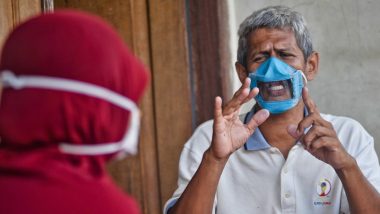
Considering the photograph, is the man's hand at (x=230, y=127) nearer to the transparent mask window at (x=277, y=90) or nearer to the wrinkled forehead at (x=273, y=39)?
the transparent mask window at (x=277, y=90)

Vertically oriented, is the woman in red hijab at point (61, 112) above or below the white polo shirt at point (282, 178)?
above

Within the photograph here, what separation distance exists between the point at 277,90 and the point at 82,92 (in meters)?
1.48

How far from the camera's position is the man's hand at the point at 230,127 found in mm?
2234

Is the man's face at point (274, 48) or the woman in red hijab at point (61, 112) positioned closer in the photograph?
the woman in red hijab at point (61, 112)

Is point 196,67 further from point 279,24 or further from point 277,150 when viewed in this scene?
point 277,150

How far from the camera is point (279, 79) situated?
248 centimetres

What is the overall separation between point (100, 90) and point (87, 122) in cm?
6

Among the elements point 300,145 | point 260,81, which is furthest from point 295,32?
point 300,145

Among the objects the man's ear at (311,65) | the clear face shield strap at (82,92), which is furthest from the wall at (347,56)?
the clear face shield strap at (82,92)

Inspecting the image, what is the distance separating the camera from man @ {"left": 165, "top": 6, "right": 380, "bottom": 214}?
227 cm

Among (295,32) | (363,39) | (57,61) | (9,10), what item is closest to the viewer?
(57,61)

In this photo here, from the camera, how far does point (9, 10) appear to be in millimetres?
2422

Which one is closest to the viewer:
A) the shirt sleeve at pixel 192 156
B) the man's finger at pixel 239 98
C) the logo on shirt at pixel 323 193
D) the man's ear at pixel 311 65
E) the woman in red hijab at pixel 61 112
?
the woman in red hijab at pixel 61 112

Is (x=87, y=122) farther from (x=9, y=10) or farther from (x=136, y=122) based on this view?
(x=9, y=10)
